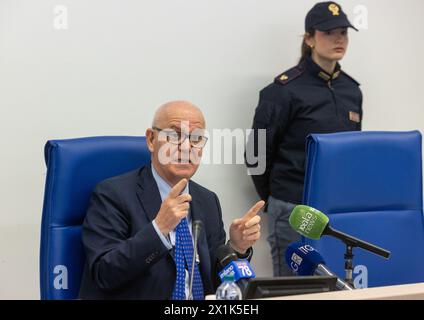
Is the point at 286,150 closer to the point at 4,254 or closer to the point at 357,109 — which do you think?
the point at 357,109

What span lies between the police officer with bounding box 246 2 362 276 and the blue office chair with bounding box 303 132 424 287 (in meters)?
0.73

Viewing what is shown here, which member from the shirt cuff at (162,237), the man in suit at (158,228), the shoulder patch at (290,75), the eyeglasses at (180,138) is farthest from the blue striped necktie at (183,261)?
the shoulder patch at (290,75)

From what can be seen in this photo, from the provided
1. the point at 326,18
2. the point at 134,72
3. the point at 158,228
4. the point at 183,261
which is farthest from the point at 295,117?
the point at 158,228

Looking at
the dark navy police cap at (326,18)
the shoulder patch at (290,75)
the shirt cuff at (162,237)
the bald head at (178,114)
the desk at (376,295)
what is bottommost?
the shirt cuff at (162,237)

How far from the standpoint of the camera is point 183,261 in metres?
1.84

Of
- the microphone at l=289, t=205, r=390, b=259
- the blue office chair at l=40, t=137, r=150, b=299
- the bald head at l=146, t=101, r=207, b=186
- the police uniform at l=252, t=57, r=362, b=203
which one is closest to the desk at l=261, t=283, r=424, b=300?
the microphone at l=289, t=205, r=390, b=259

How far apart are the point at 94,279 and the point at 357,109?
1673 mm

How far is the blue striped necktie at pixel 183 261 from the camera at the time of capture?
182 centimetres

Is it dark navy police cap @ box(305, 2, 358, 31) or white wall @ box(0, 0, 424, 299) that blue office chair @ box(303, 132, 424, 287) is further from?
white wall @ box(0, 0, 424, 299)

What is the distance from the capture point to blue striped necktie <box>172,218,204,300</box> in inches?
71.5

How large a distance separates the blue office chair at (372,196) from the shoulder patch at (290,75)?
33.1 inches

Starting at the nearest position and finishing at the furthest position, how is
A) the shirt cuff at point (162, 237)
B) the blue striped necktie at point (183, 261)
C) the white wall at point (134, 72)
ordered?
the shirt cuff at point (162, 237) → the blue striped necktie at point (183, 261) → the white wall at point (134, 72)

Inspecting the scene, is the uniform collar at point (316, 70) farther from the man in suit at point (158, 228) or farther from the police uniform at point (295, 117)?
the man in suit at point (158, 228)
